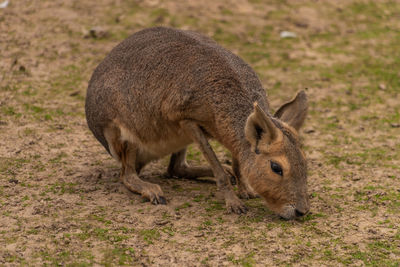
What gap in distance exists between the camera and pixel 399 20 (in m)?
9.98

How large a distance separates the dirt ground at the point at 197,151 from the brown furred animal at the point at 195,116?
0.29 meters

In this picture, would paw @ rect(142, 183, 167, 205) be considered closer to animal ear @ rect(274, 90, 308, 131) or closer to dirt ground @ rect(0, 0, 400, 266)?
dirt ground @ rect(0, 0, 400, 266)

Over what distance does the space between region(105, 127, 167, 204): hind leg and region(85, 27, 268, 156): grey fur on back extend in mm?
126

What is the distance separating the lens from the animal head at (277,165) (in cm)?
429

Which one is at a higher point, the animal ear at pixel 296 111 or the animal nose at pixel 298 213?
the animal ear at pixel 296 111

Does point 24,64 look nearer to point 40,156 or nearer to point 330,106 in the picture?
point 40,156

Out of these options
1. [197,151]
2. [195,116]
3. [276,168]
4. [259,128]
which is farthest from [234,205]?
[197,151]

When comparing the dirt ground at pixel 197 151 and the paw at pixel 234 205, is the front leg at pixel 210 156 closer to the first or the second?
the paw at pixel 234 205

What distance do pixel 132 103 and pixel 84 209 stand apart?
3.48ft

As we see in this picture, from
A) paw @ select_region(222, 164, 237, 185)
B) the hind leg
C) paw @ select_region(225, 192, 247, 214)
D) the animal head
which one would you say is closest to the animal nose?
the animal head

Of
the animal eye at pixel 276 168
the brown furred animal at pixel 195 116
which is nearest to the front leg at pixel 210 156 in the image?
the brown furred animal at pixel 195 116

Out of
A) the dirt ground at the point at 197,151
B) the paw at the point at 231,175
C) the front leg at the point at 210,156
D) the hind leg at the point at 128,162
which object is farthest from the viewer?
the paw at the point at 231,175

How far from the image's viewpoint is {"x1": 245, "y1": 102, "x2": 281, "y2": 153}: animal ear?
167 inches

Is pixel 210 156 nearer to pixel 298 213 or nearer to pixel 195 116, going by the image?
pixel 195 116
